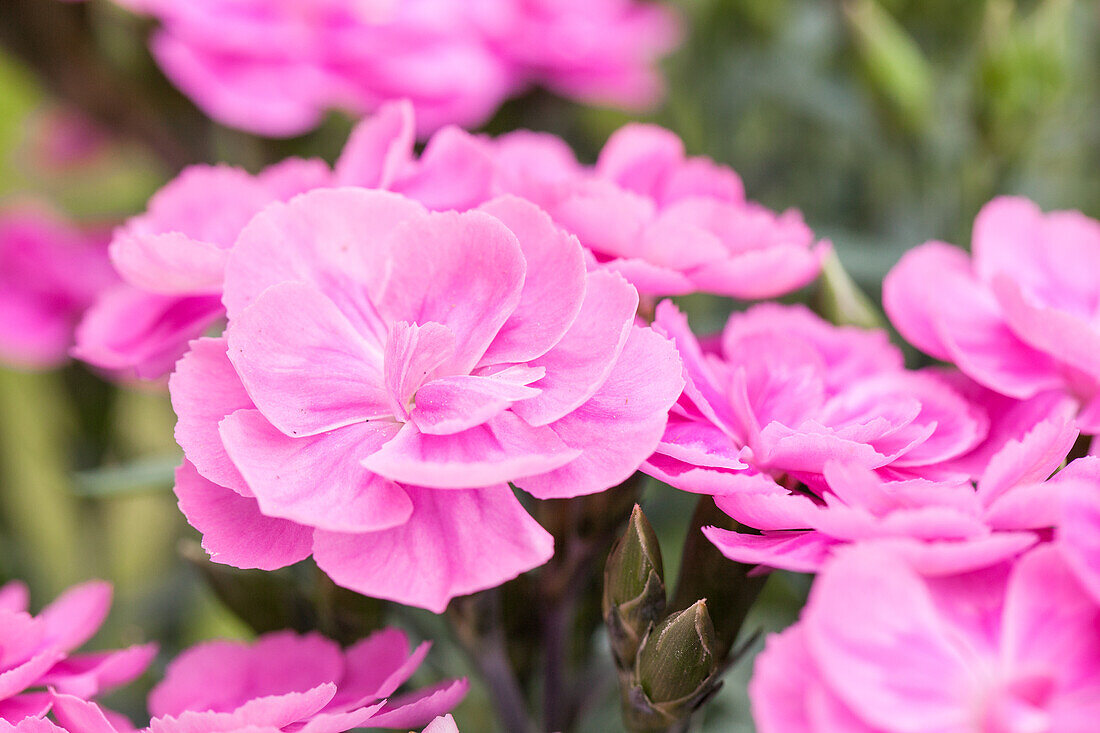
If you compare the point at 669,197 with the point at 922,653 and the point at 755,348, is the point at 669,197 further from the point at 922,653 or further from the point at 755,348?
the point at 922,653

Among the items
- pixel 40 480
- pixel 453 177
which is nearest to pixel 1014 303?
pixel 453 177

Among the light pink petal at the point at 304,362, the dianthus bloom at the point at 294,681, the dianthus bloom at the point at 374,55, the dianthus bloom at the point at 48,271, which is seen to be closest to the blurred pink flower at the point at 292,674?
the dianthus bloom at the point at 294,681

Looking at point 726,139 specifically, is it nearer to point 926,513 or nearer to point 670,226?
point 670,226

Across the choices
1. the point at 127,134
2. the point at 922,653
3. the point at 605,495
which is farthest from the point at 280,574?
the point at 127,134

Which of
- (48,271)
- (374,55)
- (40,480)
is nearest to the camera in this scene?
(374,55)

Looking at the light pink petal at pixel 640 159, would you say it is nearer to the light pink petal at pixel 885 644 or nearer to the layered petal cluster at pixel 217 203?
the layered petal cluster at pixel 217 203
